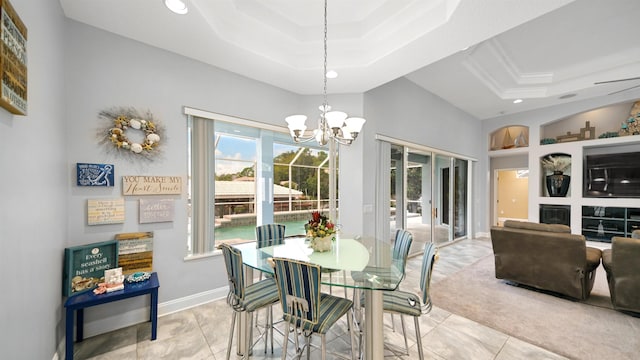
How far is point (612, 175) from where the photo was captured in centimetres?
529

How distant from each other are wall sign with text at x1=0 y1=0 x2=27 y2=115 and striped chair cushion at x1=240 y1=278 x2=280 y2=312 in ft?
5.51

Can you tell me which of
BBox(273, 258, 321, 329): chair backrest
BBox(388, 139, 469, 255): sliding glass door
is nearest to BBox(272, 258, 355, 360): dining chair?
BBox(273, 258, 321, 329): chair backrest

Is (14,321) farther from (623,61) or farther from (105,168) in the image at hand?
(623,61)

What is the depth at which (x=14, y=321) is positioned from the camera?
1.25 m

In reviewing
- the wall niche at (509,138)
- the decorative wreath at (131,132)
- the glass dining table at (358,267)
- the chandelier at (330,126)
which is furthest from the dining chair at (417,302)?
the wall niche at (509,138)

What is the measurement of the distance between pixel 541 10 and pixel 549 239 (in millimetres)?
2540

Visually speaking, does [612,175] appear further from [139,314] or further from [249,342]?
[139,314]

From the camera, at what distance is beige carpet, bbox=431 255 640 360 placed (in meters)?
2.16

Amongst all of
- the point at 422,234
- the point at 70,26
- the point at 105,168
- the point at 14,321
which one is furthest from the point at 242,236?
the point at 422,234

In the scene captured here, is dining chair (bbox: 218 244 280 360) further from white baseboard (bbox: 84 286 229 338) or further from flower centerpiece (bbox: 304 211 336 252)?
white baseboard (bbox: 84 286 229 338)

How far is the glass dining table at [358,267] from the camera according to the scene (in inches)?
61.9

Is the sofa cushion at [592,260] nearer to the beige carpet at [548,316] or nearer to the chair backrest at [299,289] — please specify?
the beige carpet at [548,316]

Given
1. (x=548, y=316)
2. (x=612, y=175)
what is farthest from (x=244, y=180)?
(x=612, y=175)

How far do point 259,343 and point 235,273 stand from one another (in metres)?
0.94
